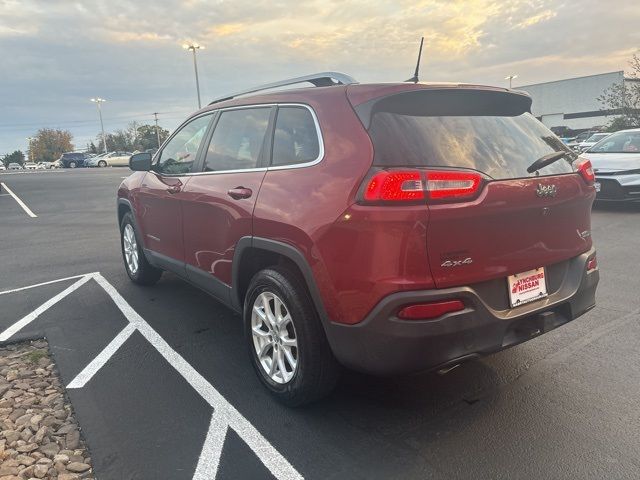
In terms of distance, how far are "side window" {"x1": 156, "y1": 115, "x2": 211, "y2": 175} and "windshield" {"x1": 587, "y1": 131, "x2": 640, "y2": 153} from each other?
866 cm

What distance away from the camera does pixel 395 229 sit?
2.39 m

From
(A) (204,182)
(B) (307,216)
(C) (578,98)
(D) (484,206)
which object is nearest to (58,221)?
(A) (204,182)

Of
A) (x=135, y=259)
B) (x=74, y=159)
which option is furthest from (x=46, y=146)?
(x=135, y=259)

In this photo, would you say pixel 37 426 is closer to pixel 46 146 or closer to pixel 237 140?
pixel 237 140

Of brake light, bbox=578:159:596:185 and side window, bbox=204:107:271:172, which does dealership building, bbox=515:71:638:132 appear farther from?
side window, bbox=204:107:271:172

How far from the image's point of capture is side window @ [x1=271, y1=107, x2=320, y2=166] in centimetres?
293

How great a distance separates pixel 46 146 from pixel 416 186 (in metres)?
126

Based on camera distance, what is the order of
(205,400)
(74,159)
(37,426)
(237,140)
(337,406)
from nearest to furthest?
(37,426) → (337,406) → (205,400) → (237,140) → (74,159)

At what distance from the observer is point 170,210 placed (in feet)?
14.5

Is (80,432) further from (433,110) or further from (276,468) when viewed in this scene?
(433,110)

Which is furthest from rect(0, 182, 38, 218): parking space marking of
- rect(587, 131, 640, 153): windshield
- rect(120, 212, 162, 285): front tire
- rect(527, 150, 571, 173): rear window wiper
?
rect(587, 131, 640, 153): windshield

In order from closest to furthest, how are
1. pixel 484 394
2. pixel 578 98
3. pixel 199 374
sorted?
1. pixel 484 394
2. pixel 199 374
3. pixel 578 98

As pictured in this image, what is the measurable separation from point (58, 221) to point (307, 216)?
10649 mm

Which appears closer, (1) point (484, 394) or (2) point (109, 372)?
(1) point (484, 394)
